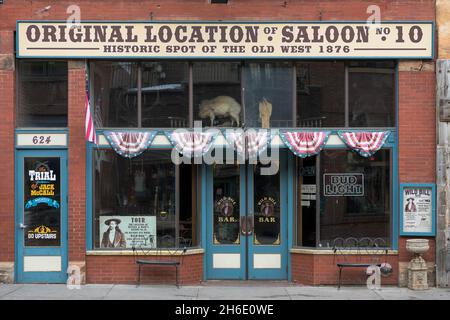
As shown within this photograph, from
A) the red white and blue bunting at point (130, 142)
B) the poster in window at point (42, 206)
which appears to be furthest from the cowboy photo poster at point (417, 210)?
the poster in window at point (42, 206)

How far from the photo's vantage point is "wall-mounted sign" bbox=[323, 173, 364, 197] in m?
11.8

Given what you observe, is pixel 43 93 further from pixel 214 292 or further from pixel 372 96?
pixel 372 96

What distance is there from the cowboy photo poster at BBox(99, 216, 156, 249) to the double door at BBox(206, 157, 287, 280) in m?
1.12

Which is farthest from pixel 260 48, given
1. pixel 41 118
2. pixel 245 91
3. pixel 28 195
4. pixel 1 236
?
pixel 1 236

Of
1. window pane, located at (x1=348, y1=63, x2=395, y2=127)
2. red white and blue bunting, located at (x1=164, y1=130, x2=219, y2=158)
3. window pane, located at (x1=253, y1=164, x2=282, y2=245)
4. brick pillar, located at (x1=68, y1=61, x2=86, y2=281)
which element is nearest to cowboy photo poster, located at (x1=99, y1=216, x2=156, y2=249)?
brick pillar, located at (x1=68, y1=61, x2=86, y2=281)

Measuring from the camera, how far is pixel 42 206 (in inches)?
461

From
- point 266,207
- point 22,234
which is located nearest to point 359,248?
point 266,207

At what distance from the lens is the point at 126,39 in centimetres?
1154

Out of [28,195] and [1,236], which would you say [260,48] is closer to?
[28,195]

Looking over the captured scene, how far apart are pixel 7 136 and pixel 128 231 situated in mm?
2891

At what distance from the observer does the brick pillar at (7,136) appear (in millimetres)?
11562

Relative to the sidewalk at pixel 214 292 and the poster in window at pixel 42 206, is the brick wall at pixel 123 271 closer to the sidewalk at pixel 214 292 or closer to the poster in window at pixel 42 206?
the sidewalk at pixel 214 292

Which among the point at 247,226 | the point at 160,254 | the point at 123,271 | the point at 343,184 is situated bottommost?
the point at 123,271

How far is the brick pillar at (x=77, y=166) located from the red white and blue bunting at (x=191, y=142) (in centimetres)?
171
